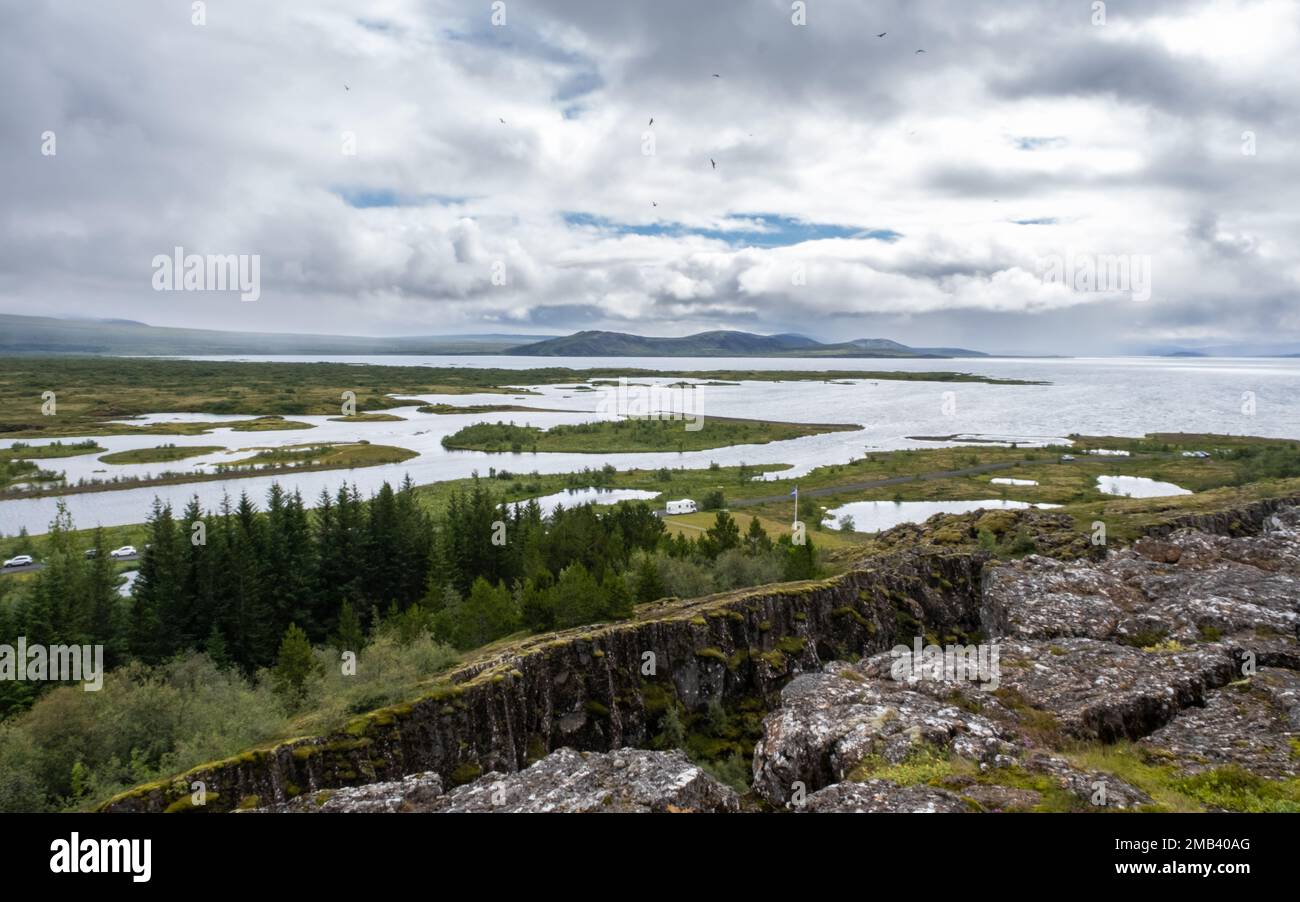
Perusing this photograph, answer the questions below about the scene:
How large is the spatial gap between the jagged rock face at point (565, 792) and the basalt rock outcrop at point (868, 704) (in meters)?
0.06

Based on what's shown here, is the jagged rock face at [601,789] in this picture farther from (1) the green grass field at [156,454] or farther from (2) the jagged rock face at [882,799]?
(1) the green grass field at [156,454]

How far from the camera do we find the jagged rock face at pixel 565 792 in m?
14.0

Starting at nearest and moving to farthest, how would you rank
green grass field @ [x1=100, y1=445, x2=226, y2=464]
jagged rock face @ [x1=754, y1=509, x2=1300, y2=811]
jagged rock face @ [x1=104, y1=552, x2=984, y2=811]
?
jagged rock face @ [x1=754, y1=509, x2=1300, y2=811] → jagged rock face @ [x1=104, y1=552, x2=984, y2=811] → green grass field @ [x1=100, y1=445, x2=226, y2=464]

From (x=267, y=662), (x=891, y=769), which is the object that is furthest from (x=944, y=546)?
(x=267, y=662)

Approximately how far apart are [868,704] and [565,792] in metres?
8.35

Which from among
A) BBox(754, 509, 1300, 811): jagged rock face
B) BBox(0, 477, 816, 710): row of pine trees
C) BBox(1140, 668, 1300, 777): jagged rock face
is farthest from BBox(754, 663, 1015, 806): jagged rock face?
BBox(0, 477, 816, 710): row of pine trees

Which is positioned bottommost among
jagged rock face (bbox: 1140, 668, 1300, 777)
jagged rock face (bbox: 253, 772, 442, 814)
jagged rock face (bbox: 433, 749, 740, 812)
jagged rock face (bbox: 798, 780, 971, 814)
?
jagged rock face (bbox: 253, 772, 442, 814)

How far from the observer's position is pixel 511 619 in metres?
37.1

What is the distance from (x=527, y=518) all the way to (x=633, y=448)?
8830 cm

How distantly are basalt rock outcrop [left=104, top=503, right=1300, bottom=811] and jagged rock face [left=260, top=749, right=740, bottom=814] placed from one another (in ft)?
0.18

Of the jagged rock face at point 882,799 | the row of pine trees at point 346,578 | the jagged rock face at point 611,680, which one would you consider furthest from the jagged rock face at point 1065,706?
the row of pine trees at point 346,578

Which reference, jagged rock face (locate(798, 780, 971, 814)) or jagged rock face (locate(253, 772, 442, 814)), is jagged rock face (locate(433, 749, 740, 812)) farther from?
jagged rock face (locate(798, 780, 971, 814))

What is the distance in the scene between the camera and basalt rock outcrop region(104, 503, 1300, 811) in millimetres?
14219
